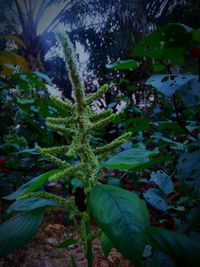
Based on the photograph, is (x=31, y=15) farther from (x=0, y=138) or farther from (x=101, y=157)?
(x=101, y=157)

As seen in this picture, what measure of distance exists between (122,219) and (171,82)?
549 millimetres

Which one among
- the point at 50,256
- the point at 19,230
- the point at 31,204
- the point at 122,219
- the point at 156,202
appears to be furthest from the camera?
the point at 50,256

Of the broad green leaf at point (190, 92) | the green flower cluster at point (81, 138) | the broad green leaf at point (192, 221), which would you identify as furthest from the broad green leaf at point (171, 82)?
the broad green leaf at point (192, 221)

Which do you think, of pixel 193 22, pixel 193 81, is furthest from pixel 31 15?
pixel 193 81

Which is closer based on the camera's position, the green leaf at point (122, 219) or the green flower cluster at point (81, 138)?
the green leaf at point (122, 219)

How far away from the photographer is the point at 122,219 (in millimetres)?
654

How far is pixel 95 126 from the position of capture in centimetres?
83

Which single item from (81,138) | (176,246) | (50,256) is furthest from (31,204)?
(50,256)

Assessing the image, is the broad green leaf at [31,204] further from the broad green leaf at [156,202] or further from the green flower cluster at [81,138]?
the broad green leaf at [156,202]

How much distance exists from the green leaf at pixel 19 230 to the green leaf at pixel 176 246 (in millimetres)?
286

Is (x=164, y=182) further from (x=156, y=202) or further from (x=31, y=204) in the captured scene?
(x=31, y=204)

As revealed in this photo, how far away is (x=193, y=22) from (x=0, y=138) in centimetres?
858

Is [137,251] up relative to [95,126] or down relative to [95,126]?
down

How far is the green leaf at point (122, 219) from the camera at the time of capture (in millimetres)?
615
